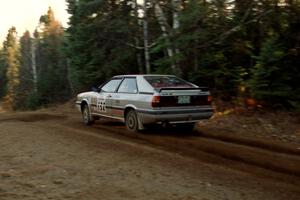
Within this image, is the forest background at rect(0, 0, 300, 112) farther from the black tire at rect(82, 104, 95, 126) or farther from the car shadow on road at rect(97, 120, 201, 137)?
the black tire at rect(82, 104, 95, 126)

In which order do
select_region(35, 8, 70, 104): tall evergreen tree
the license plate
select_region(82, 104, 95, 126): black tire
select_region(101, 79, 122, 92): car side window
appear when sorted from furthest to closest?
1. select_region(35, 8, 70, 104): tall evergreen tree
2. select_region(82, 104, 95, 126): black tire
3. select_region(101, 79, 122, 92): car side window
4. the license plate

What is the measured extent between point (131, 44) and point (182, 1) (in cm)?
453

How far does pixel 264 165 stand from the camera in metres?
6.80

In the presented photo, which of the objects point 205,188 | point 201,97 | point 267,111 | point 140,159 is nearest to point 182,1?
point 267,111

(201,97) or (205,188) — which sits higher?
(201,97)

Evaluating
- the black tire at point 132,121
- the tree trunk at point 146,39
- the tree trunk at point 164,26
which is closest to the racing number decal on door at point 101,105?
the black tire at point 132,121

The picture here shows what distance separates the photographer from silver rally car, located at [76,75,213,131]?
9.95m

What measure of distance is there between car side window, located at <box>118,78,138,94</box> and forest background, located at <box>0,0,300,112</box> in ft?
13.2

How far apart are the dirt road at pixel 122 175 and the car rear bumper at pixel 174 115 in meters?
1.04

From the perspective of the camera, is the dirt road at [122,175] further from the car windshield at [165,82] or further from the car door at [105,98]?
the car door at [105,98]

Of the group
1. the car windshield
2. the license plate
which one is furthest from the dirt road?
the car windshield

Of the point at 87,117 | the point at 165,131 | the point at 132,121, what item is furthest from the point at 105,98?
the point at 165,131

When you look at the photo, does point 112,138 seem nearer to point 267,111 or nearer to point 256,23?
point 267,111

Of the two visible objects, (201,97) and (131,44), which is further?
(131,44)
